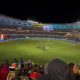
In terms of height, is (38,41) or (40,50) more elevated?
(38,41)

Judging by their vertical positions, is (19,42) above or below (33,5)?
below

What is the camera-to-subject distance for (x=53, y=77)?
5.66ft

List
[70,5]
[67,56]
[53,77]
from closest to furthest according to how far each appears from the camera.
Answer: [53,77], [67,56], [70,5]

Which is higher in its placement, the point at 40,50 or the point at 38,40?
the point at 38,40

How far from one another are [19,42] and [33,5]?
5.15 feet

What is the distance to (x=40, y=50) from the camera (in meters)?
9.69

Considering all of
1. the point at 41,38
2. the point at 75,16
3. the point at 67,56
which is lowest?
the point at 67,56

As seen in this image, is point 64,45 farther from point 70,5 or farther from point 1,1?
point 1,1

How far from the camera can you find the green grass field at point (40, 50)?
9477mm

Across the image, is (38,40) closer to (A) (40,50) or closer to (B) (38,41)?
(B) (38,41)

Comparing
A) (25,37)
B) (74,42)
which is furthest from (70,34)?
(25,37)

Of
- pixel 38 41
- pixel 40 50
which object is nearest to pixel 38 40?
pixel 38 41

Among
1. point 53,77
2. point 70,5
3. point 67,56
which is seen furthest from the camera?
point 70,5

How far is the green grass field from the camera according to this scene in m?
9.48
